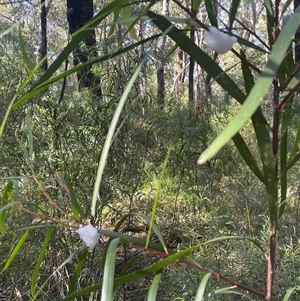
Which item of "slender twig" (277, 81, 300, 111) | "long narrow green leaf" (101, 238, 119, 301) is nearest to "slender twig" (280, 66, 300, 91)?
"slender twig" (277, 81, 300, 111)

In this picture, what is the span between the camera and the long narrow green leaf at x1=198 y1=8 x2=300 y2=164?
8.6 inches

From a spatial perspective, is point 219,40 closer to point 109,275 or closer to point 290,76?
point 290,76

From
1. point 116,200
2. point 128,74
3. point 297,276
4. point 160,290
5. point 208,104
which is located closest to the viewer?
point 297,276

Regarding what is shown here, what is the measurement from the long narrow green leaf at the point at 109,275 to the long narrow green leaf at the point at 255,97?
0.22m

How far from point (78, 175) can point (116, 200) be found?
0.74 ft

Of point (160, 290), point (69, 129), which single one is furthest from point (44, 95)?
point (160, 290)

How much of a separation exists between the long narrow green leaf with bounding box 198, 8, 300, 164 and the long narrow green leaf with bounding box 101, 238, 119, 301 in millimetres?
219

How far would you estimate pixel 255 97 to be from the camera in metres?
0.24

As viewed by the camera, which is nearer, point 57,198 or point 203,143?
point 57,198

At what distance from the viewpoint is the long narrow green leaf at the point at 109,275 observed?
0.39 metres

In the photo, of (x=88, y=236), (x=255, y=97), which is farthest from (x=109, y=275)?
(x=255, y=97)

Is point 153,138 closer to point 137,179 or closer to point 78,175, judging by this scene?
point 137,179

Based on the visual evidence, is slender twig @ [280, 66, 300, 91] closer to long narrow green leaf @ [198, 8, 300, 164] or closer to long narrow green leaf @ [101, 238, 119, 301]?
long narrow green leaf @ [198, 8, 300, 164]

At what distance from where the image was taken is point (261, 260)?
4.03 ft
